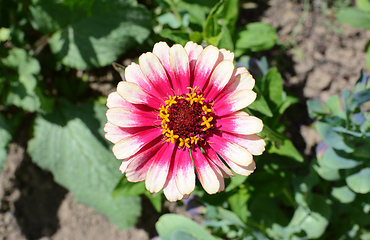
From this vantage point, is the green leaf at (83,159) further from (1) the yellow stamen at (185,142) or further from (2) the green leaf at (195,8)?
(1) the yellow stamen at (185,142)

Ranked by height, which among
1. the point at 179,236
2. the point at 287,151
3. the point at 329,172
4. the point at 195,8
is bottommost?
the point at 179,236

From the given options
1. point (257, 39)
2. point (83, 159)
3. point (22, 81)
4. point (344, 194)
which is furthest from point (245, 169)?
point (22, 81)

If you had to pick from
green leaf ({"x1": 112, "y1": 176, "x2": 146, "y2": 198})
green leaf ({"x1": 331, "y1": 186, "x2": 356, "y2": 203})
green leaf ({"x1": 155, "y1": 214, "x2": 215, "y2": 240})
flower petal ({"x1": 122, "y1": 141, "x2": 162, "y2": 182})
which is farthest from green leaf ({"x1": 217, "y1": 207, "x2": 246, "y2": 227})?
flower petal ({"x1": 122, "y1": 141, "x2": 162, "y2": 182})

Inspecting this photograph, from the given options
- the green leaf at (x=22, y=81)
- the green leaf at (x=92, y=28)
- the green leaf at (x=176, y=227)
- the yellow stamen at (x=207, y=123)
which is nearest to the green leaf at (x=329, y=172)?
the green leaf at (x=176, y=227)

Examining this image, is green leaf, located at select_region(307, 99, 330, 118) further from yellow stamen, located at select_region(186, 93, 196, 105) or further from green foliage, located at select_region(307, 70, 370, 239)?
yellow stamen, located at select_region(186, 93, 196, 105)

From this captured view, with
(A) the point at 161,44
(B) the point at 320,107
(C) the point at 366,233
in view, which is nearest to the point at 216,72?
(A) the point at 161,44

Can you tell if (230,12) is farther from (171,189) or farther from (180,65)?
(171,189)
